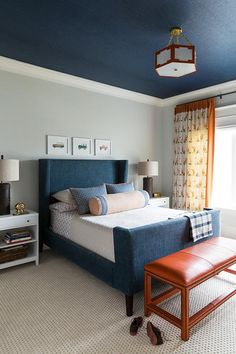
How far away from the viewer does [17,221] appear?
2.97 meters

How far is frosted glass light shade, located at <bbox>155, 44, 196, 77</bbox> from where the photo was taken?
2137mm

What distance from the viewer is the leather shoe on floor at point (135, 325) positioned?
1882mm

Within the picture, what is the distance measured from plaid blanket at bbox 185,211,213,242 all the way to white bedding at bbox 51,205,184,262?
41cm

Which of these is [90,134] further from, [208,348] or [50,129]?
[208,348]

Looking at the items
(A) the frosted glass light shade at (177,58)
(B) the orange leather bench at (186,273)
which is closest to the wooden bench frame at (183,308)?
(B) the orange leather bench at (186,273)

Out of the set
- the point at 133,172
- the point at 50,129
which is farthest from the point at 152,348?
the point at 133,172

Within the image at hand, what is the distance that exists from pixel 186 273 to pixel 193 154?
3044 mm

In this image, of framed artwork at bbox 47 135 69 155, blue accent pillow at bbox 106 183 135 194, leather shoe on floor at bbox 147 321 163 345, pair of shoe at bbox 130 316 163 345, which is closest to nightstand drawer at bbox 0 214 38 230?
framed artwork at bbox 47 135 69 155

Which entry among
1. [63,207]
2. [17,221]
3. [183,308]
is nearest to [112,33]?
[63,207]

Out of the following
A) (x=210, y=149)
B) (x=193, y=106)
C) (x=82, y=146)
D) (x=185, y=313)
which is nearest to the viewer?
(x=185, y=313)

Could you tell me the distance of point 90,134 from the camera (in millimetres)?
4133

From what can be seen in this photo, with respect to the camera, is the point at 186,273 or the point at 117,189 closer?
the point at 186,273

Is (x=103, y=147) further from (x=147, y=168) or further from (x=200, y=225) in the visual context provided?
(x=200, y=225)

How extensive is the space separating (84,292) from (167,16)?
282 cm
